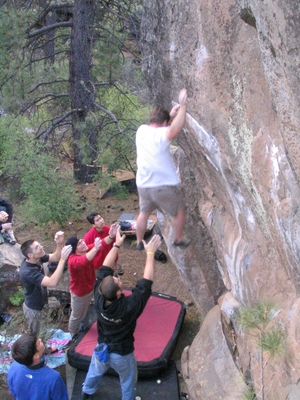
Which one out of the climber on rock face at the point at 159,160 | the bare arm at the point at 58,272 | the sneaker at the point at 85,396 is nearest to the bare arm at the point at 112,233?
the bare arm at the point at 58,272

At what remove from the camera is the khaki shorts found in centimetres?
433

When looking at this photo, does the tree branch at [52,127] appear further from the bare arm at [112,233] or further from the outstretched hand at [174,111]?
the outstretched hand at [174,111]

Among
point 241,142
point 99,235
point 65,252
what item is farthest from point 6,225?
point 241,142

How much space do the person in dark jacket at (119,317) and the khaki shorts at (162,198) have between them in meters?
0.36

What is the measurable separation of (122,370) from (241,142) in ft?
8.09

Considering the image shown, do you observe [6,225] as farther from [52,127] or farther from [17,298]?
[52,127]

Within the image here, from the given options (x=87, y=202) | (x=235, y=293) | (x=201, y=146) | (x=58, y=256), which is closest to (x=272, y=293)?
(x=235, y=293)

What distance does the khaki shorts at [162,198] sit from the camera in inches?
170

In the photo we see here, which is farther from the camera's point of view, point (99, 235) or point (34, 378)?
point (99, 235)

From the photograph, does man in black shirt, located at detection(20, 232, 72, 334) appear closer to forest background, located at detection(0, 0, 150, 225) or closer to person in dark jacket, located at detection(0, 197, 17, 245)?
person in dark jacket, located at detection(0, 197, 17, 245)

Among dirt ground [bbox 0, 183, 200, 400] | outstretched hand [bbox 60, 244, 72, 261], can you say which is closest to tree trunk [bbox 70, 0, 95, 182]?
dirt ground [bbox 0, 183, 200, 400]

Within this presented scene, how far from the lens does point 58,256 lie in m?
5.28

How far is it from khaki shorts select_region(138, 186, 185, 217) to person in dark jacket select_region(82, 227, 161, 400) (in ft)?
1.20

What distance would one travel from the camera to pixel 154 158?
13.5 feet
